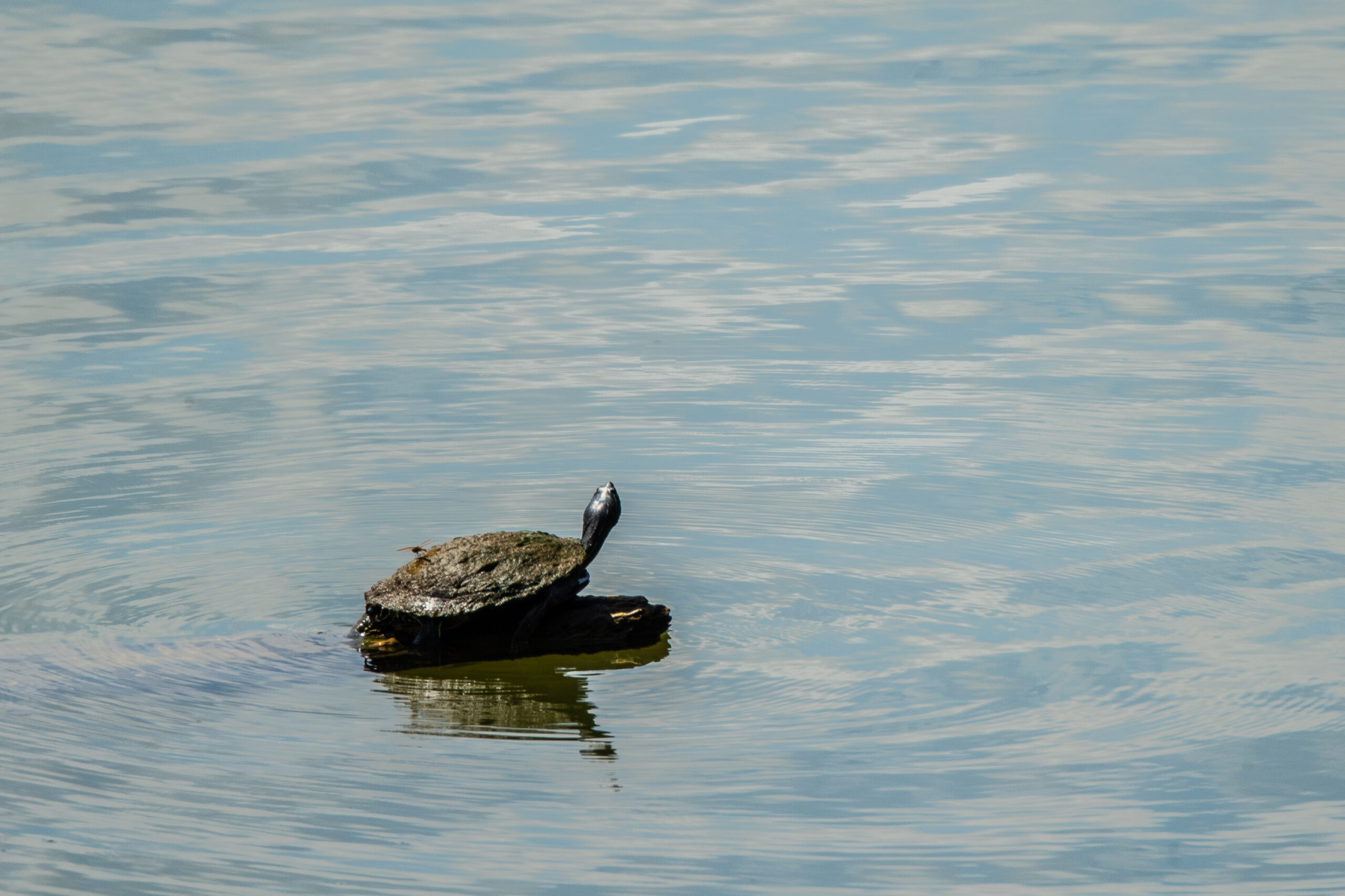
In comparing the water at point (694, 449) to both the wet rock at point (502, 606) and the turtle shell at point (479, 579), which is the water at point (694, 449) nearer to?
the wet rock at point (502, 606)

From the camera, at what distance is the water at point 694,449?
4488mm

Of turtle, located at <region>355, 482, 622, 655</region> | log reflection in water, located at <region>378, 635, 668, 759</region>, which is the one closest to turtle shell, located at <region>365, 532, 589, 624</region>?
turtle, located at <region>355, 482, 622, 655</region>

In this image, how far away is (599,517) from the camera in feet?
18.7

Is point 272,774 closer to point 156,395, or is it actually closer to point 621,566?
point 621,566

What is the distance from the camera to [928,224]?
10.8 meters

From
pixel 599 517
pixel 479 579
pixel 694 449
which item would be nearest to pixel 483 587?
pixel 479 579

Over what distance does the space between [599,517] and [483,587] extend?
501mm

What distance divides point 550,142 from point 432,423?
5.27 metres

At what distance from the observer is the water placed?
4.49 m

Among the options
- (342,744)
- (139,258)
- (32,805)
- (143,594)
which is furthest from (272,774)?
(139,258)

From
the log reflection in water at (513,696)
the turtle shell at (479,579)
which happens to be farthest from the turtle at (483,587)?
the log reflection in water at (513,696)

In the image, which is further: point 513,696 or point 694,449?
point 694,449

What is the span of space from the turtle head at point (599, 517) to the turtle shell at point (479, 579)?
0.10 m

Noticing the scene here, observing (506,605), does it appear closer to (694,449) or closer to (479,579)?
(479,579)
